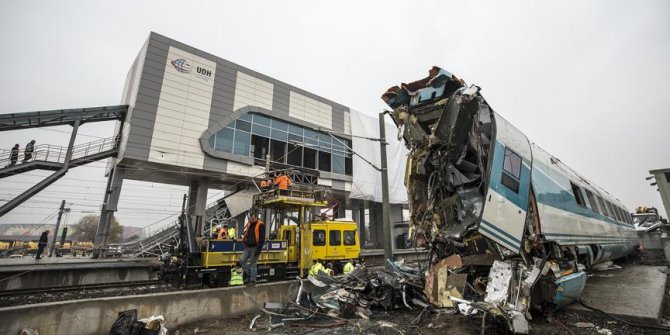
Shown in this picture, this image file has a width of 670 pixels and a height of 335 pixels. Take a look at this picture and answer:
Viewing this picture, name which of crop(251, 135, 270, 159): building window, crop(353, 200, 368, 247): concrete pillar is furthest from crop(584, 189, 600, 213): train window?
crop(353, 200, 368, 247): concrete pillar

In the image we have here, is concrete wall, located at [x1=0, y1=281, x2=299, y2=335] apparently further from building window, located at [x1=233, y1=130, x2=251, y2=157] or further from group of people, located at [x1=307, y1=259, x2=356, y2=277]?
building window, located at [x1=233, y1=130, x2=251, y2=157]

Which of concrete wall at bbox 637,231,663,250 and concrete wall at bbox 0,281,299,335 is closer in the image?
concrete wall at bbox 0,281,299,335

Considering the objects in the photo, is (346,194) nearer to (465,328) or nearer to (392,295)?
(392,295)

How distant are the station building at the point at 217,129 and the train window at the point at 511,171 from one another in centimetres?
914

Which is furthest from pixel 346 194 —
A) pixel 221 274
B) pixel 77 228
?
pixel 77 228

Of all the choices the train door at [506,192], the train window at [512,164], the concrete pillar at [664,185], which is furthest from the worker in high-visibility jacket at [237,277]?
the concrete pillar at [664,185]

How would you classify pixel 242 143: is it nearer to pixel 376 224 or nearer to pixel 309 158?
pixel 309 158

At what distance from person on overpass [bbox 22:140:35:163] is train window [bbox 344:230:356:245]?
1587 centimetres

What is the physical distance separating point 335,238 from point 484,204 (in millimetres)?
7949

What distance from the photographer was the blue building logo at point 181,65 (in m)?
18.8

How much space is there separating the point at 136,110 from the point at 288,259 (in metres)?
13.0

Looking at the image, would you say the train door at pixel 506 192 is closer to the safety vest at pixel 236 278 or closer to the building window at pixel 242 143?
the safety vest at pixel 236 278

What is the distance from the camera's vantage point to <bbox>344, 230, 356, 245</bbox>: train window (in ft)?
40.8

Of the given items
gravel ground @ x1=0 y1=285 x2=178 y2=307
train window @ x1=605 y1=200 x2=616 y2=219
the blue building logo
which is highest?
the blue building logo
